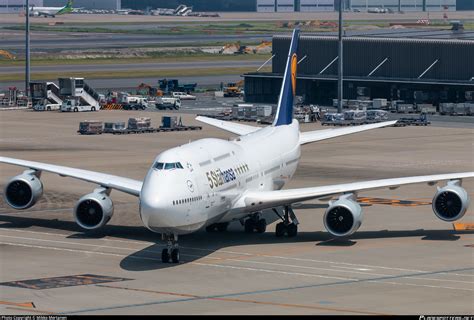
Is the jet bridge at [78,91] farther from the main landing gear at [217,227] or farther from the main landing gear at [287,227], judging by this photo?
the main landing gear at [287,227]

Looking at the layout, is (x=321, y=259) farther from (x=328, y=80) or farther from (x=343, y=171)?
(x=328, y=80)

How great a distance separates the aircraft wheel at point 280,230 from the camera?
60219 millimetres

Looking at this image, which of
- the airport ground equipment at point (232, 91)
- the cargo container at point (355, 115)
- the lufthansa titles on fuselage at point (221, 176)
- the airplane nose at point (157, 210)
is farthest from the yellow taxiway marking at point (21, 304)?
the airport ground equipment at point (232, 91)

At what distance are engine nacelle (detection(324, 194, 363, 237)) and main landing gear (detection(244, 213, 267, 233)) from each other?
5.31 metres

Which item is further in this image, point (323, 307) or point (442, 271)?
point (442, 271)

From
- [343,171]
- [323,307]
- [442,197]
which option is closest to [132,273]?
[323,307]

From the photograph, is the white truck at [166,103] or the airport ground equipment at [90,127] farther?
the white truck at [166,103]

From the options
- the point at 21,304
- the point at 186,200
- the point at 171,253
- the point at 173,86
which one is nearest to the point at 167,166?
the point at 186,200

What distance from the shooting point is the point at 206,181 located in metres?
53.9

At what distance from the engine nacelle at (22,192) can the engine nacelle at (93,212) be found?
188 inches

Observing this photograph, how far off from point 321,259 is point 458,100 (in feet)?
311

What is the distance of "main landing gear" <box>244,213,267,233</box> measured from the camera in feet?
202

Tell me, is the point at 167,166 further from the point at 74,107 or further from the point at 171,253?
the point at 74,107

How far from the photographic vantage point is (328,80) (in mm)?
152750
